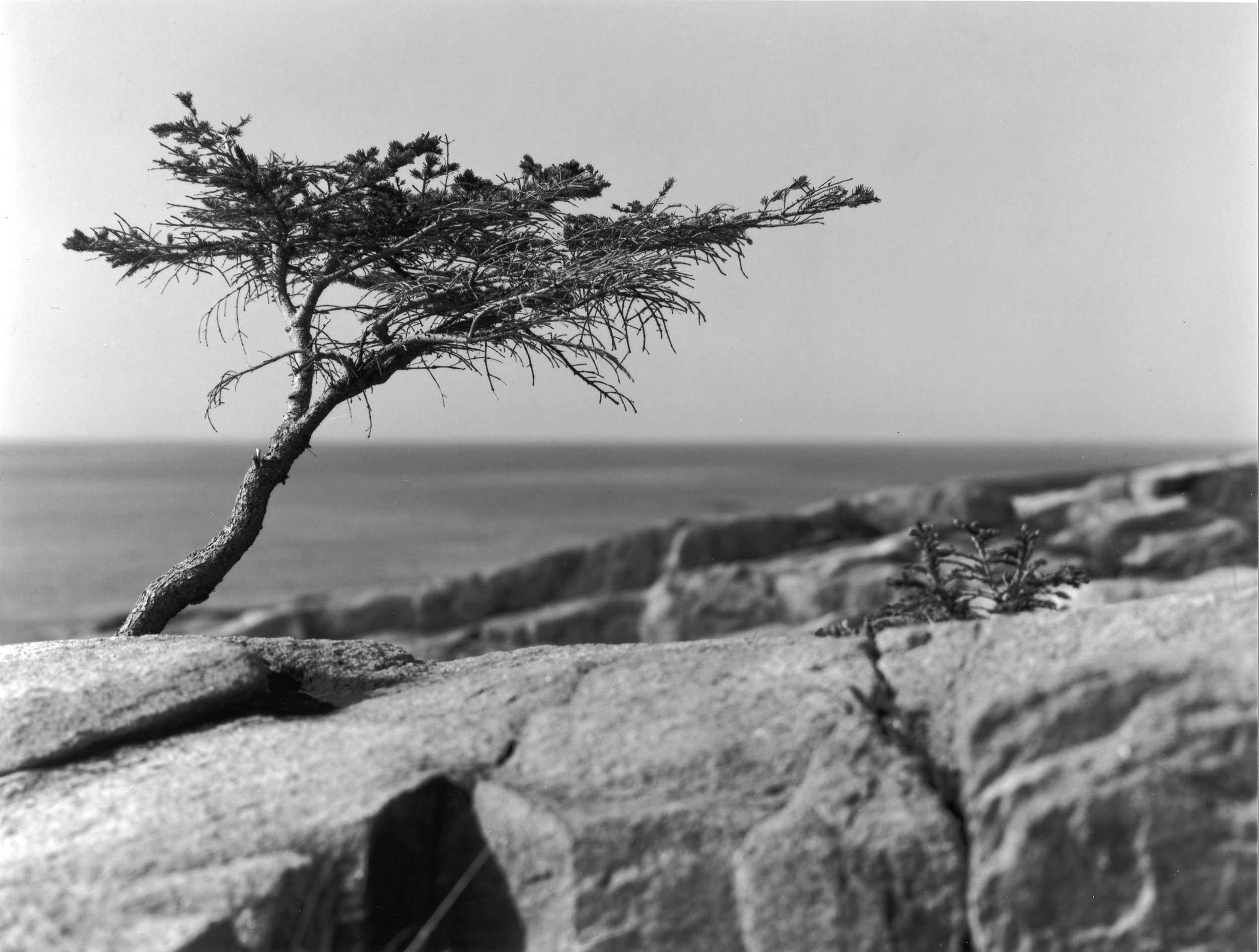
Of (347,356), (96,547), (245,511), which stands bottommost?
(96,547)

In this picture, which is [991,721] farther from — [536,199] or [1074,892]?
[536,199]

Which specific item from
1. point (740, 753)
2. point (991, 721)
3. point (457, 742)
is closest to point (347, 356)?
point (457, 742)

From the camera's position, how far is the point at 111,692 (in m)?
4.35

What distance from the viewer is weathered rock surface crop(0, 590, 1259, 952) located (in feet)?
10.9

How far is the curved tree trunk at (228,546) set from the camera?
6.04 metres

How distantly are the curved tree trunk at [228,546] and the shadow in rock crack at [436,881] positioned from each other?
2874 millimetres

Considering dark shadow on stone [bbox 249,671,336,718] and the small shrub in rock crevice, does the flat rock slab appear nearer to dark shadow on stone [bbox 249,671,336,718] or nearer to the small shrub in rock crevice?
dark shadow on stone [bbox 249,671,336,718]

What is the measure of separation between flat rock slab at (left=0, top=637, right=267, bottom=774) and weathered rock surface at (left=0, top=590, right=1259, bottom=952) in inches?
6.3

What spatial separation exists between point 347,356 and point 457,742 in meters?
2.72

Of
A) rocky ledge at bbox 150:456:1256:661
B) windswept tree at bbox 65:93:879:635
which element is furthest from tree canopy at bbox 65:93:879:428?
rocky ledge at bbox 150:456:1256:661

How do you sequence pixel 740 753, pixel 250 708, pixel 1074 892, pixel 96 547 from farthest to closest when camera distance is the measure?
pixel 96 547 → pixel 250 708 → pixel 740 753 → pixel 1074 892

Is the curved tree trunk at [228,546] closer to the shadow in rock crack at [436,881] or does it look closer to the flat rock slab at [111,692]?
the flat rock slab at [111,692]

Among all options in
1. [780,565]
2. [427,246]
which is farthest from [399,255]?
[780,565]

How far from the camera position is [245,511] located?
6.13 meters
